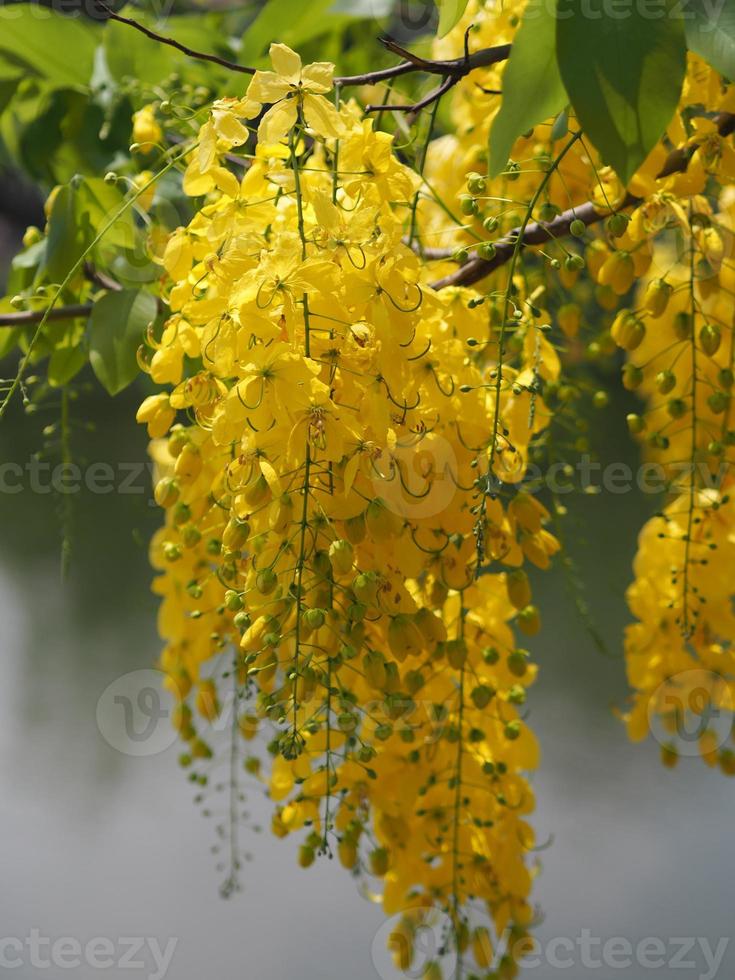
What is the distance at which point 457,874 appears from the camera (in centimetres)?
45

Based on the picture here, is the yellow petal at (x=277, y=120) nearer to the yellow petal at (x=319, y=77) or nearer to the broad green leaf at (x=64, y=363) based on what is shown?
the yellow petal at (x=319, y=77)

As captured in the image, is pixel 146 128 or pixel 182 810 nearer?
A: pixel 146 128

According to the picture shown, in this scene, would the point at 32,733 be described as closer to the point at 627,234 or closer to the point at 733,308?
the point at 733,308

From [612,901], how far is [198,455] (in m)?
0.87

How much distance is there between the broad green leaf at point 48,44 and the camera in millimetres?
518

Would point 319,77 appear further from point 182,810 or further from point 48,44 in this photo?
point 182,810

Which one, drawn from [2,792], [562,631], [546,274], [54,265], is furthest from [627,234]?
[562,631]
